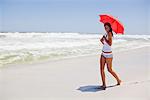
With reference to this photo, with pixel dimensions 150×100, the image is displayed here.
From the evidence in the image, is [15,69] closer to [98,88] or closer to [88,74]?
[88,74]

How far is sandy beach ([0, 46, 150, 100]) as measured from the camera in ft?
18.9

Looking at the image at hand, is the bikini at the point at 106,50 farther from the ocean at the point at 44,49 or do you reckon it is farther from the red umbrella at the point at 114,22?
the ocean at the point at 44,49

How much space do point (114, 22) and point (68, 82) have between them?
180 centimetres

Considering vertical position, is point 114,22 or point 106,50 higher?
point 114,22

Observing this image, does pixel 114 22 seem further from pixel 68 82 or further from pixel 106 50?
pixel 68 82

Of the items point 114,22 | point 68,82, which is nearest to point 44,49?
point 68,82

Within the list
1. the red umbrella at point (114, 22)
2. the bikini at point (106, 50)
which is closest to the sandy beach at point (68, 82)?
the bikini at point (106, 50)

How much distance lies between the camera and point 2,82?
22.9ft

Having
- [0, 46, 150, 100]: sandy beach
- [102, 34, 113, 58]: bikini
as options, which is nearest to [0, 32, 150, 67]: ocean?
[0, 46, 150, 100]: sandy beach

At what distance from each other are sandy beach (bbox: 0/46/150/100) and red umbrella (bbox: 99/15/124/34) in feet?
4.04

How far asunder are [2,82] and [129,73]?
3404mm

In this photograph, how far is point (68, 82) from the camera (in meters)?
6.93

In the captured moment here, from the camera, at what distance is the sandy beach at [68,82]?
5759mm

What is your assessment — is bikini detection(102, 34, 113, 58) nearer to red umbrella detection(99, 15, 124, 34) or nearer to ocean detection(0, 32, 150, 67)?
red umbrella detection(99, 15, 124, 34)
